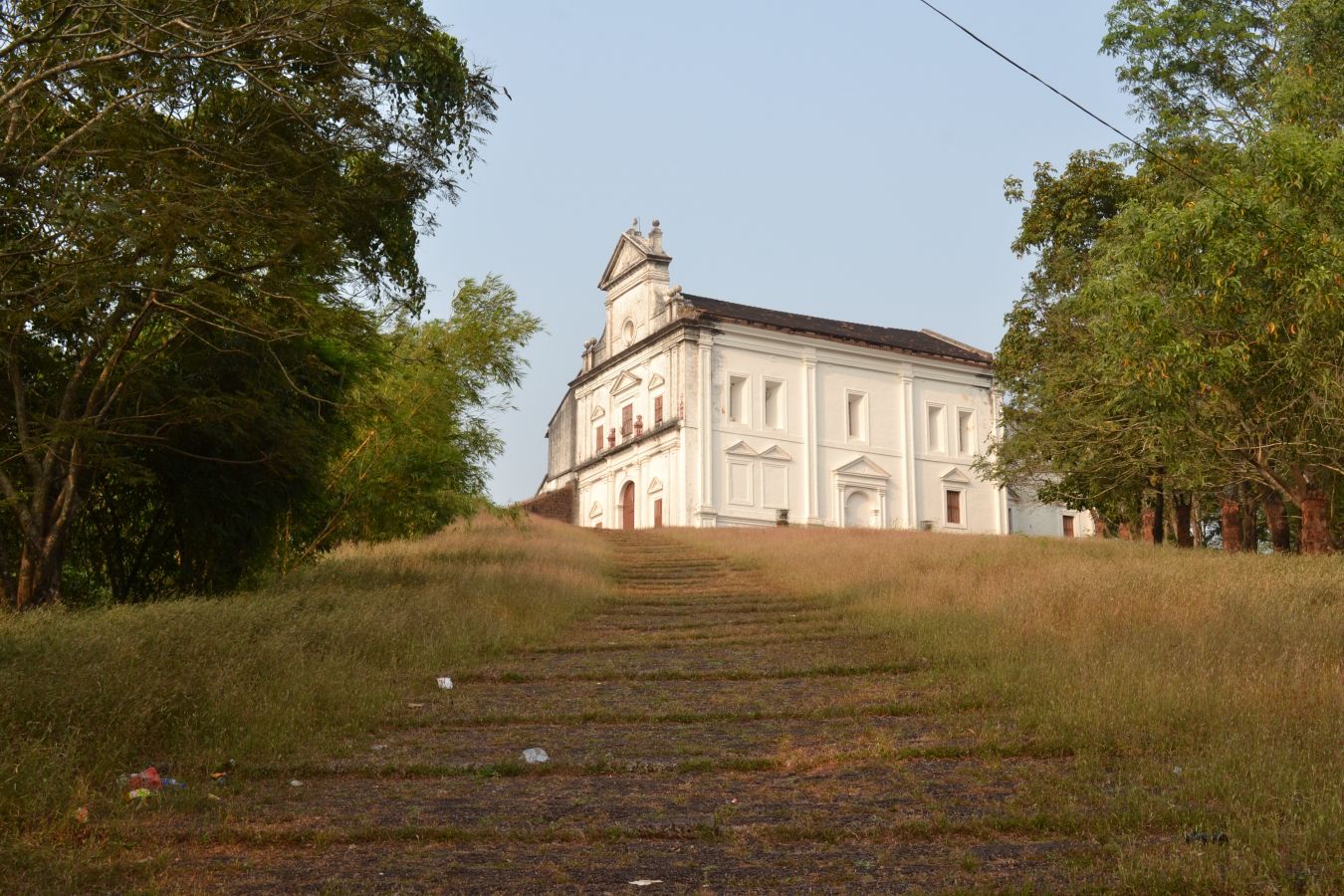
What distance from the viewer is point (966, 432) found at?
49.6 meters

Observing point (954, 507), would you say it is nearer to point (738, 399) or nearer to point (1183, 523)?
point (738, 399)

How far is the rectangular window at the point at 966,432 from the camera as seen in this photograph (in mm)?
49188

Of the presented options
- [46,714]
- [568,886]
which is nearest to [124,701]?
[46,714]

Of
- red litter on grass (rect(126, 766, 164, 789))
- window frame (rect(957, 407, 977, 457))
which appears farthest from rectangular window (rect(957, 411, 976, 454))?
red litter on grass (rect(126, 766, 164, 789))

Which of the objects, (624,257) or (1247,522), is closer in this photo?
(1247,522)

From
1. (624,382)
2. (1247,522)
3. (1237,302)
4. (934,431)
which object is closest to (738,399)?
(624,382)

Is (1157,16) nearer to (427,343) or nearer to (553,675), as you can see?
(427,343)

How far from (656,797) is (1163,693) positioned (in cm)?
348

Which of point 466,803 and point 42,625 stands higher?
point 42,625

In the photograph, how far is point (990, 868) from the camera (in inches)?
215

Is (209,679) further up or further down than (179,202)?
further down

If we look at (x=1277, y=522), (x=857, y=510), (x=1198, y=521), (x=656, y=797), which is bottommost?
(x=656, y=797)

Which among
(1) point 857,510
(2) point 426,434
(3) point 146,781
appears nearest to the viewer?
(3) point 146,781

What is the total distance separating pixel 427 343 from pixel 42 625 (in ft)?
37.4
